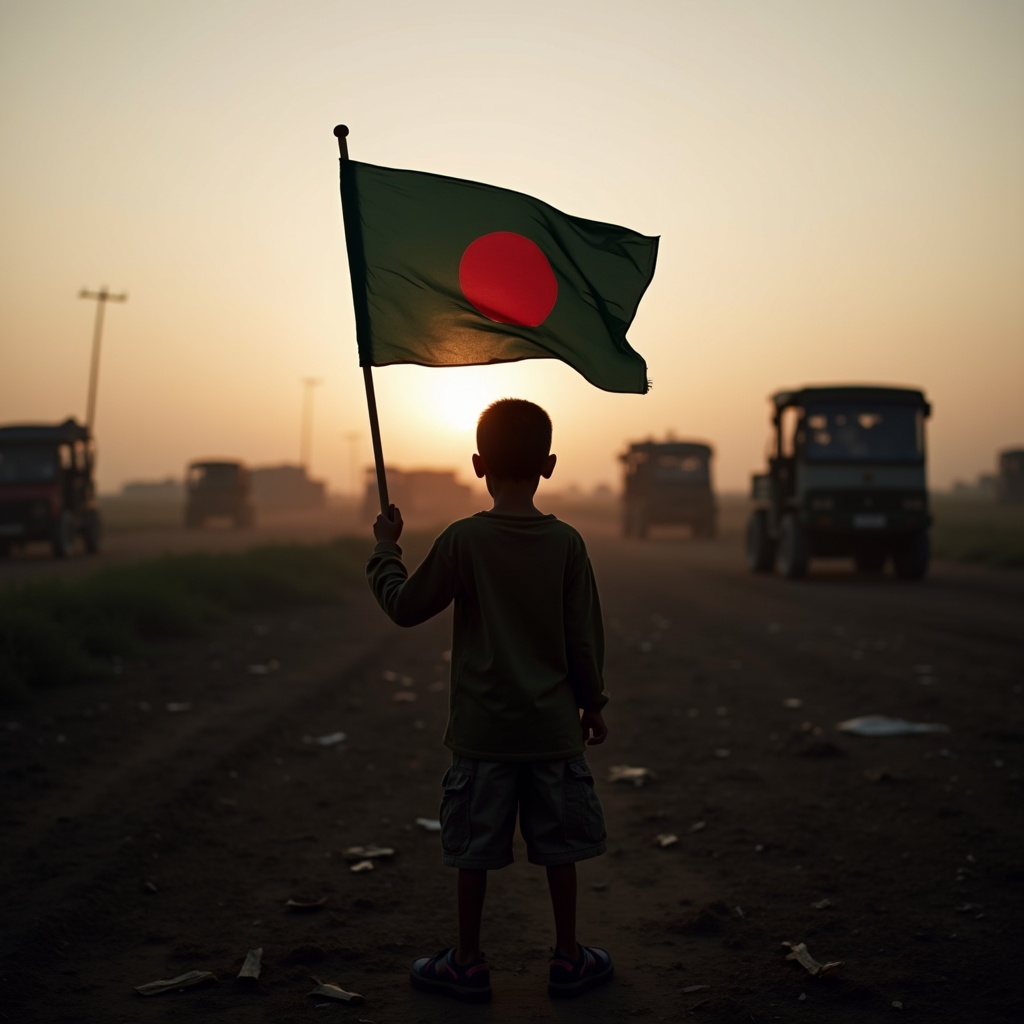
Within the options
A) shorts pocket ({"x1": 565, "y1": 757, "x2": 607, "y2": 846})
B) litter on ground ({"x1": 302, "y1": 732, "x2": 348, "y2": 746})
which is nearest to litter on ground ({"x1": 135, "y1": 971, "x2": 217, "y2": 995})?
shorts pocket ({"x1": 565, "y1": 757, "x2": 607, "y2": 846})

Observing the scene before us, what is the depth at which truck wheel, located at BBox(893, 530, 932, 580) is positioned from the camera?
59.6 ft

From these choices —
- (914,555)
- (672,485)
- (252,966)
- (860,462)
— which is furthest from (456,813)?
(672,485)

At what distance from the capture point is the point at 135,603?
11.2 m

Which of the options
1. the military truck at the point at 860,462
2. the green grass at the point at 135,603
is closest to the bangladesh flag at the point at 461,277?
the green grass at the point at 135,603

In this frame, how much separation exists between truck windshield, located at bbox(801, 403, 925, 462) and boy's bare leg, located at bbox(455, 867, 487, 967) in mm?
15337

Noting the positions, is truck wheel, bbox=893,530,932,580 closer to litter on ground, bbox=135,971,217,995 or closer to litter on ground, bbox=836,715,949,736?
litter on ground, bbox=836,715,949,736

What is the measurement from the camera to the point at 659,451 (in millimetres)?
33906

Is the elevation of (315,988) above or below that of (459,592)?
below

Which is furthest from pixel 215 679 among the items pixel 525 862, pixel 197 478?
pixel 197 478

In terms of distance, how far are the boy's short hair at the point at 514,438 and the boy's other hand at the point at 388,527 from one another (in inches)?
13.9

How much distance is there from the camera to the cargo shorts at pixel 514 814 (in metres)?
3.11

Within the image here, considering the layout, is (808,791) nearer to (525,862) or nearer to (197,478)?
(525,862)

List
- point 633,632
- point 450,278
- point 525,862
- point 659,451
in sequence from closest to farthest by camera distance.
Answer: point 450,278, point 525,862, point 633,632, point 659,451

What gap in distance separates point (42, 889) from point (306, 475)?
9269cm
